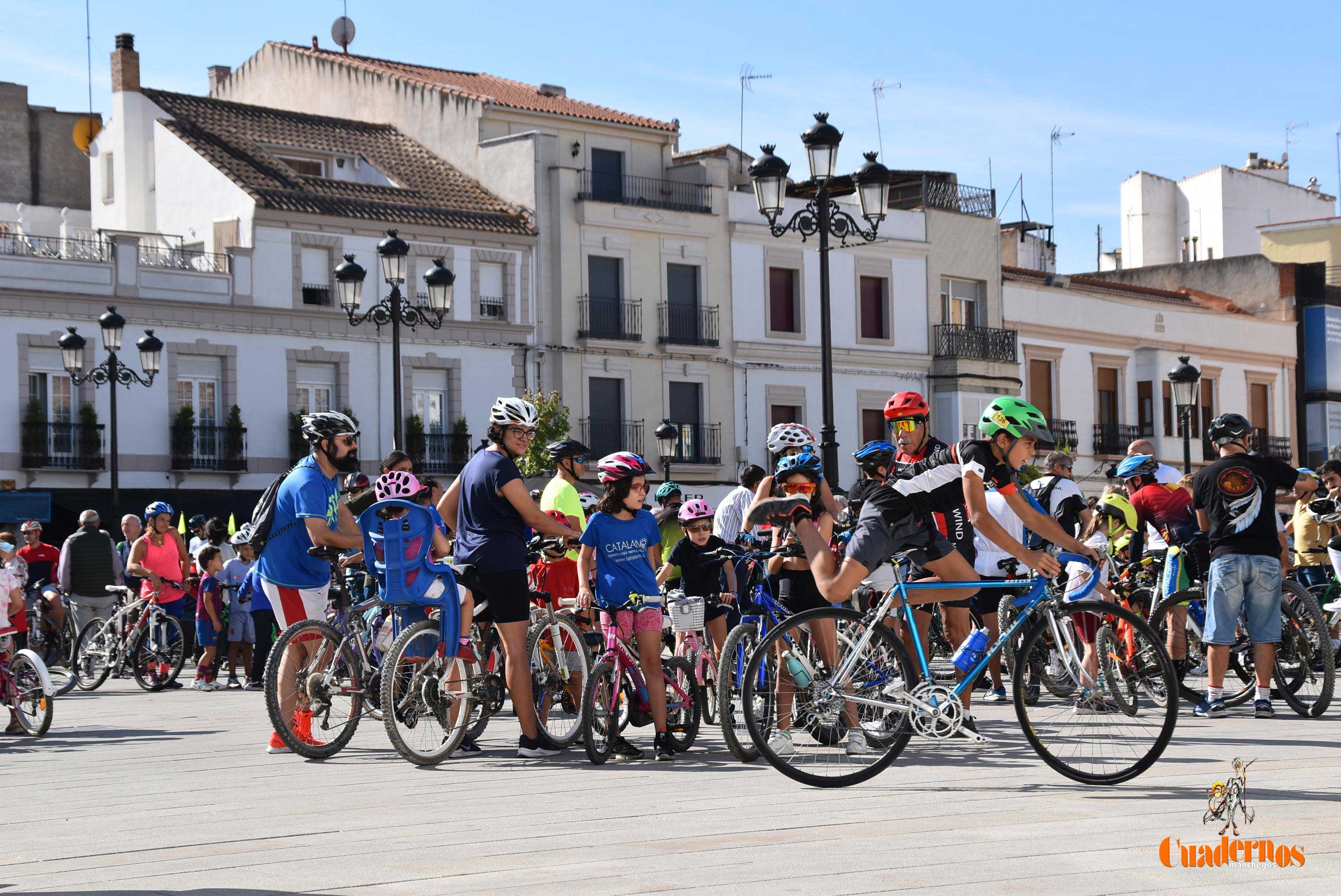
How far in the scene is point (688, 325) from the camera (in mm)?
43719

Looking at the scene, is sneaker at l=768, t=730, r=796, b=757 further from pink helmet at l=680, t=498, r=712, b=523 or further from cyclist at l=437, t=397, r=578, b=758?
pink helmet at l=680, t=498, r=712, b=523

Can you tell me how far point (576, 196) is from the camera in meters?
42.2

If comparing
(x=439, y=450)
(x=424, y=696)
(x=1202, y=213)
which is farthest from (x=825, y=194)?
(x=1202, y=213)

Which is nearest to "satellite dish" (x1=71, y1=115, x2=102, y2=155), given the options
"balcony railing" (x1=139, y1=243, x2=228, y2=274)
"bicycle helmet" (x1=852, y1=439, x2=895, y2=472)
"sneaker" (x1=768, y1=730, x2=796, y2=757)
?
"balcony railing" (x1=139, y1=243, x2=228, y2=274)

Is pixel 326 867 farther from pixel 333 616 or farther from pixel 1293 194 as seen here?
pixel 1293 194

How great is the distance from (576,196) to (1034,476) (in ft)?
40.1

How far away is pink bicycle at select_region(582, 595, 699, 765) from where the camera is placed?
9.58 m

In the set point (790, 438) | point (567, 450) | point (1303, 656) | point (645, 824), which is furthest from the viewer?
point (1303, 656)


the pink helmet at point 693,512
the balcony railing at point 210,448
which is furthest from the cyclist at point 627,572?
the balcony railing at point 210,448

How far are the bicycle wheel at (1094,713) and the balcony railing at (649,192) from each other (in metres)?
35.4

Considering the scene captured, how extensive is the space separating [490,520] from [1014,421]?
2851mm

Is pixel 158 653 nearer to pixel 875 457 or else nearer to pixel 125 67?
pixel 875 457

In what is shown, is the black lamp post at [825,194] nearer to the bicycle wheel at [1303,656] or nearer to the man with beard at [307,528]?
the bicycle wheel at [1303,656]

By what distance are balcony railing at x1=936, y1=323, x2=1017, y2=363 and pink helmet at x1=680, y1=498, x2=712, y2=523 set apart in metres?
36.0
